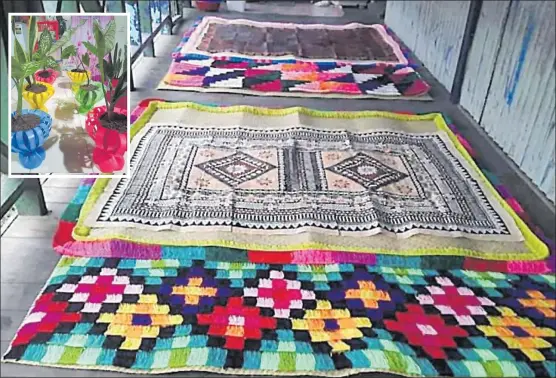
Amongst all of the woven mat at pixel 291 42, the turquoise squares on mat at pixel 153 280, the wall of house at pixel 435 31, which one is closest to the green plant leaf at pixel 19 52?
the turquoise squares on mat at pixel 153 280

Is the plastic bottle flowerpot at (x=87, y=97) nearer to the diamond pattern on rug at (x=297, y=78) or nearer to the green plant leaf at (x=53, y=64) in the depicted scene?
the green plant leaf at (x=53, y=64)

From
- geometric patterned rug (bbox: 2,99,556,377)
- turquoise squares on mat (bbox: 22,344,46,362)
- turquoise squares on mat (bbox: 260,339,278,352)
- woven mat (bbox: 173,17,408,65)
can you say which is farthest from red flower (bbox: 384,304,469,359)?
woven mat (bbox: 173,17,408,65)

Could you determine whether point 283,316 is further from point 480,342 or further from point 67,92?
point 67,92

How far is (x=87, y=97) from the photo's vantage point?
357 mm

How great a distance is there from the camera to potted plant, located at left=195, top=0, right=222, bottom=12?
3.88 metres

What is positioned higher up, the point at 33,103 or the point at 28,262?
the point at 33,103

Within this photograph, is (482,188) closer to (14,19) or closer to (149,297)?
(149,297)

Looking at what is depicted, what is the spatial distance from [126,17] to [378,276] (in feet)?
3.27

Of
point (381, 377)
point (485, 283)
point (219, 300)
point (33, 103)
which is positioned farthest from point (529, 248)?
point (33, 103)

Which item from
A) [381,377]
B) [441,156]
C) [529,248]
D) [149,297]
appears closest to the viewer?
[381,377]

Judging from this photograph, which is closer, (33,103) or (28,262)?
(33,103)

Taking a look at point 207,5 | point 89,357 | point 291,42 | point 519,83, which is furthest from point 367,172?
point 207,5

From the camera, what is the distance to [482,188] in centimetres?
161

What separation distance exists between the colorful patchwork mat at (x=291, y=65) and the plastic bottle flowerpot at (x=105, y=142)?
6.59ft
